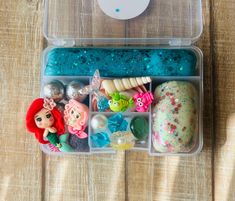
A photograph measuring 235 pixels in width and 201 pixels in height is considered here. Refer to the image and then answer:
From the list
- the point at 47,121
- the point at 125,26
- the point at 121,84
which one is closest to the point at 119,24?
the point at 125,26

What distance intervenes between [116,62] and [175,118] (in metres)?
0.15

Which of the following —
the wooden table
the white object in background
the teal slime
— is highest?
the white object in background

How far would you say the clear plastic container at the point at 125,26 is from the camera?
0.73 meters

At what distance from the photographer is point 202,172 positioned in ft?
2.39

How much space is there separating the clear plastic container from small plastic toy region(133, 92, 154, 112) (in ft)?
0.16

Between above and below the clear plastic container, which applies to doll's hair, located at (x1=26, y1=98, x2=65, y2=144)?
below

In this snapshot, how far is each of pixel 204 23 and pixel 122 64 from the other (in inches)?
7.5

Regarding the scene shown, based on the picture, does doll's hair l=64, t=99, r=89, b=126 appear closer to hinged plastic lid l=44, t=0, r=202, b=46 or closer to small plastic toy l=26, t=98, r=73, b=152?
small plastic toy l=26, t=98, r=73, b=152

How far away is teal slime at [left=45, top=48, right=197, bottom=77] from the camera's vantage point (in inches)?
27.7

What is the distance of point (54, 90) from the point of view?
0.68 m

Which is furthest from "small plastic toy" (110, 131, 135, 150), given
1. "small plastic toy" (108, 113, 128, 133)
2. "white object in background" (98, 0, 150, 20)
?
"white object in background" (98, 0, 150, 20)

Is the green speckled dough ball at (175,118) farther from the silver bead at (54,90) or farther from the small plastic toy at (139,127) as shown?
the silver bead at (54,90)

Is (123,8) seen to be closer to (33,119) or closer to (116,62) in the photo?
(116,62)

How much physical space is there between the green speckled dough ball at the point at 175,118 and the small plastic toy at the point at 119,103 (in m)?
0.05
